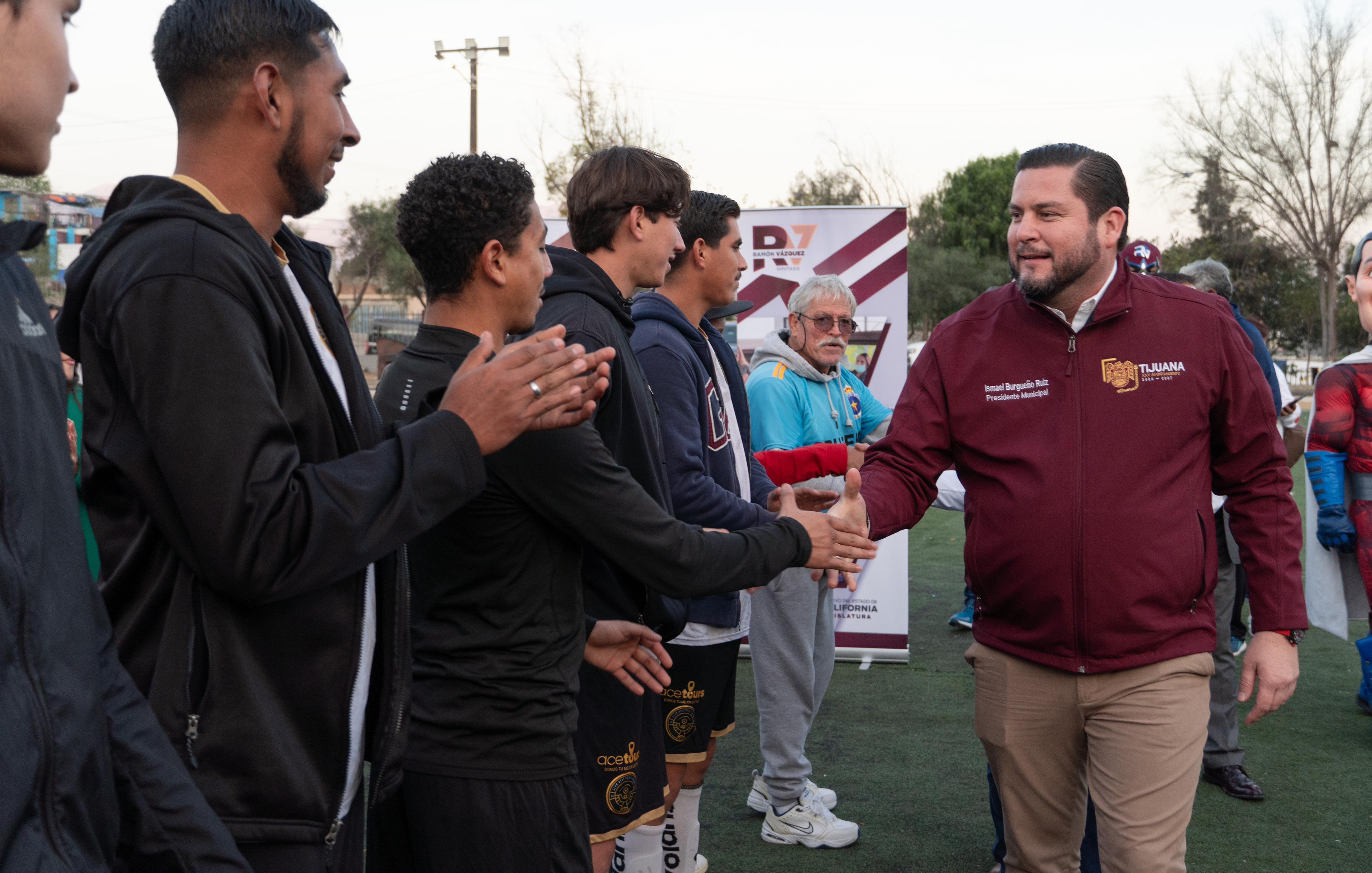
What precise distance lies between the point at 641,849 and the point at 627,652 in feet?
3.90

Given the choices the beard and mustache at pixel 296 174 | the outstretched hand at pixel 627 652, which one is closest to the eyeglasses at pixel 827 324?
the outstretched hand at pixel 627 652

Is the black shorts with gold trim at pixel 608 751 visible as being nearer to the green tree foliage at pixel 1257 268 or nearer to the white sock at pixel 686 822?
the white sock at pixel 686 822

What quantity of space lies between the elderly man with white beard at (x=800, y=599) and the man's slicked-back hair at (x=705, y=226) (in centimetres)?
105

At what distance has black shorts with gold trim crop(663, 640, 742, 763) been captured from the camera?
11.4 feet

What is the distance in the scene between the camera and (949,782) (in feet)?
15.8

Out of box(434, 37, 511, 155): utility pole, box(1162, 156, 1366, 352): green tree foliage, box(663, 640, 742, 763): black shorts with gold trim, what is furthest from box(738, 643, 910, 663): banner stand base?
box(1162, 156, 1366, 352): green tree foliage

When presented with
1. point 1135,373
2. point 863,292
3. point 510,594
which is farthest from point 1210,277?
point 510,594

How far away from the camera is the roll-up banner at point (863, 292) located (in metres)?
6.71

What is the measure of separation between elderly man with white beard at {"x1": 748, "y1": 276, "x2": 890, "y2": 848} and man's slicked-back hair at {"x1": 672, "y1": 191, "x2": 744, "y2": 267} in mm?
1046

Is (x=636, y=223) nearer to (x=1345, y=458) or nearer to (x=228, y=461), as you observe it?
(x=228, y=461)

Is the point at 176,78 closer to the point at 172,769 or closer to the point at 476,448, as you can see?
the point at 476,448

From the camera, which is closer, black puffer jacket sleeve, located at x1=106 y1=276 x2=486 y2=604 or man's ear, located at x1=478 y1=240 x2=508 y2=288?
black puffer jacket sleeve, located at x1=106 y1=276 x2=486 y2=604

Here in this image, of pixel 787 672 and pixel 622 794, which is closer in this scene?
pixel 622 794

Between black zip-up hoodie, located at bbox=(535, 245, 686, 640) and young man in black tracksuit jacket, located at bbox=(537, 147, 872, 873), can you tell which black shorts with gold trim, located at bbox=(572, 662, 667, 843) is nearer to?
young man in black tracksuit jacket, located at bbox=(537, 147, 872, 873)
